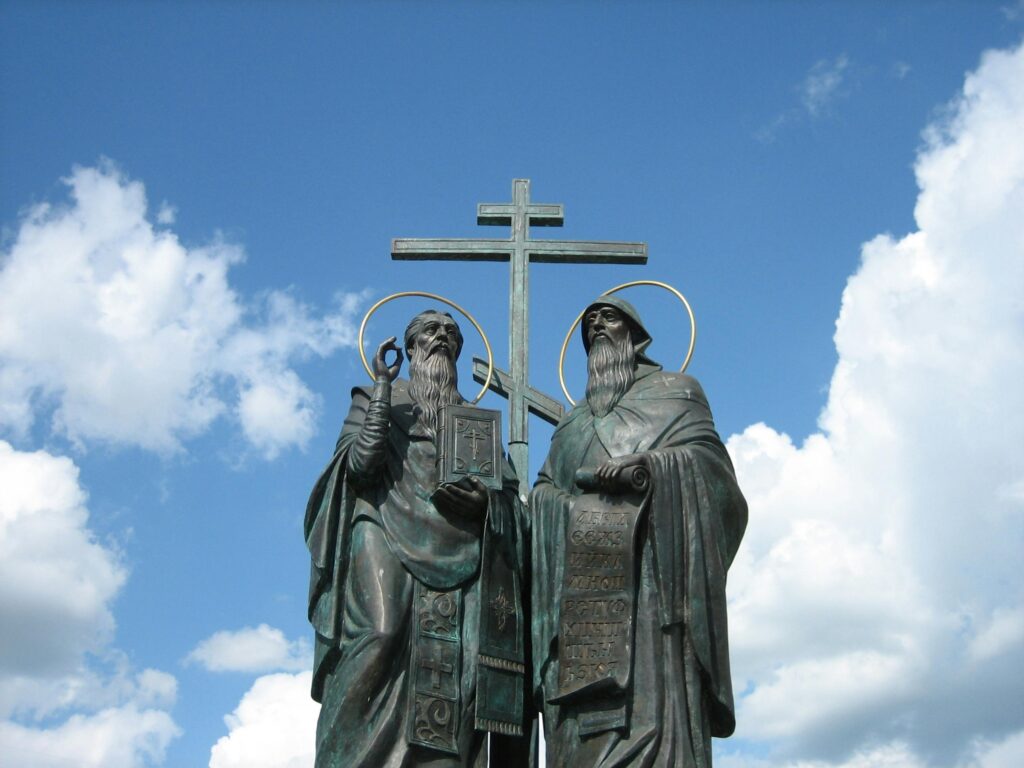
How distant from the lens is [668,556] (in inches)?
401

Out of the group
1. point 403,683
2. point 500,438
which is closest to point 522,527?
point 500,438

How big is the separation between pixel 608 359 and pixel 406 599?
241 cm

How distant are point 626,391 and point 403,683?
2703 mm

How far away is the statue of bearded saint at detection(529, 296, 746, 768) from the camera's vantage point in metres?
9.79

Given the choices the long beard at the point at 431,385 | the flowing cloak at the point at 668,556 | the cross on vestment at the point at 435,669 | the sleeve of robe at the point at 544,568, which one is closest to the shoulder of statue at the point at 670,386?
the flowing cloak at the point at 668,556

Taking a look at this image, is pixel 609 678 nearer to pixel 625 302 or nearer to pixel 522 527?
pixel 522 527

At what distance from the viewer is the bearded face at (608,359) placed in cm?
1118

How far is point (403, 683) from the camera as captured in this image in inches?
399

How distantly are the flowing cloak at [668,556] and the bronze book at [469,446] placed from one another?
445 millimetres

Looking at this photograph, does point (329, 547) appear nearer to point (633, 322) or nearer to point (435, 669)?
point (435, 669)

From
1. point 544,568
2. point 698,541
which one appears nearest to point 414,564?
point 544,568

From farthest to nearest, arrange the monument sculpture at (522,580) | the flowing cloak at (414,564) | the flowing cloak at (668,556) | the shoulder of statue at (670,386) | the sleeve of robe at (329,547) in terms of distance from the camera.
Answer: the shoulder of statue at (670,386)
the sleeve of robe at (329,547)
the flowing cloak at (414,564)
the monument sculpture at (522,580)
the flowing cloak at (668,556)

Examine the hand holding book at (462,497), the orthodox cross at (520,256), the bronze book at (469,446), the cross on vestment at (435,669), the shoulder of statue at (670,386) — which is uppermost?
the orthodox cross at (520,256)

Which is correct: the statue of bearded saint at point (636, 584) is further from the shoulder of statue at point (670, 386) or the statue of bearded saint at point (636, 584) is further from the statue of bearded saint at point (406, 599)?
the statue of bearded saint at point (406, 599)
